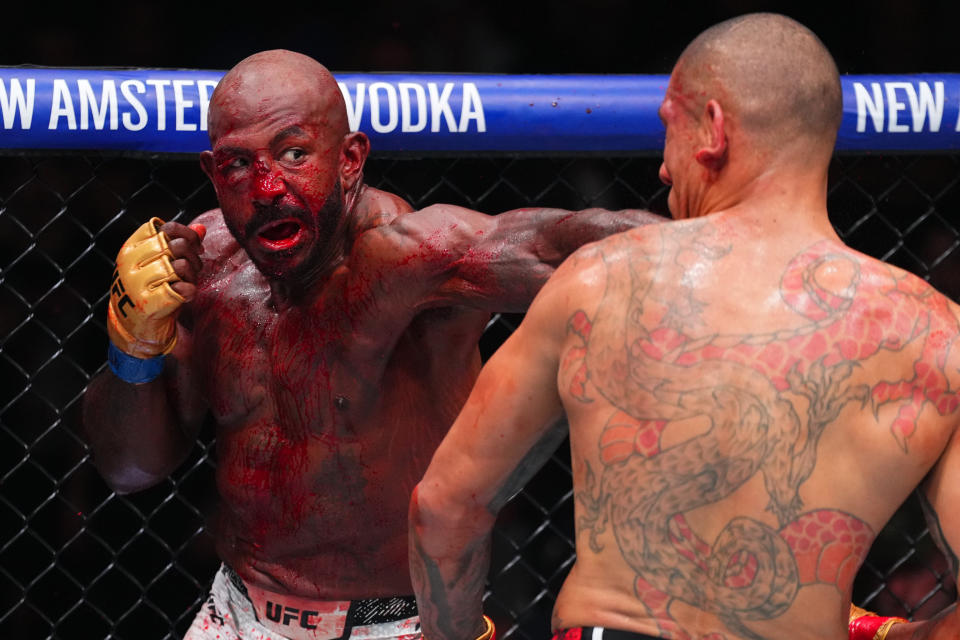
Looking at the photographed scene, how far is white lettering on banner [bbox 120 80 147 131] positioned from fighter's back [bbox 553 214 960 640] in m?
1.15

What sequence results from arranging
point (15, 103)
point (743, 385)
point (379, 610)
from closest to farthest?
point (743, 385), point (379, 610), point (15, 103)

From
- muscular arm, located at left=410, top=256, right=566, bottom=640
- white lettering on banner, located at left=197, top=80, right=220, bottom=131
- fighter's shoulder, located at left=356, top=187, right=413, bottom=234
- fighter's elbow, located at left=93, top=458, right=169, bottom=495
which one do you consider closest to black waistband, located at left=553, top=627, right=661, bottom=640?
muscular arm, located at left=410, top=256, right=566, bottom=640

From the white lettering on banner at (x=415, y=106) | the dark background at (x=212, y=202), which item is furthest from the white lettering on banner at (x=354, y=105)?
the dark background at (x=212, y=202)

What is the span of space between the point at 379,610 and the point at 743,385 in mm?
851

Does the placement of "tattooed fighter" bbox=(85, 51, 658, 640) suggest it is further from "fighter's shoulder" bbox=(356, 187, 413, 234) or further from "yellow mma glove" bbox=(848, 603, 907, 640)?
"yellow mma glove" bbox=(848, 603, 907, 640)

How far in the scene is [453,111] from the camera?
6.79ft

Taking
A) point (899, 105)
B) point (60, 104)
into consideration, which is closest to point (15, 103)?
point (60, 104)

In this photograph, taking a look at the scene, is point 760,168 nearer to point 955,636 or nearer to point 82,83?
point 955,636

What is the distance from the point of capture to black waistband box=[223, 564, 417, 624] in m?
1.78

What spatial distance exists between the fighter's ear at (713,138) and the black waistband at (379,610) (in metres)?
0.88

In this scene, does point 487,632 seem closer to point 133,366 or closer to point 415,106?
point 133,366

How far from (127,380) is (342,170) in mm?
458

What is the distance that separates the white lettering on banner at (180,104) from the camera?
2039 mm

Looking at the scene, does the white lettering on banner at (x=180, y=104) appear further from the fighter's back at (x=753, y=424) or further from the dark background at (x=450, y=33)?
the fighter's back at (x=753, y=424)
